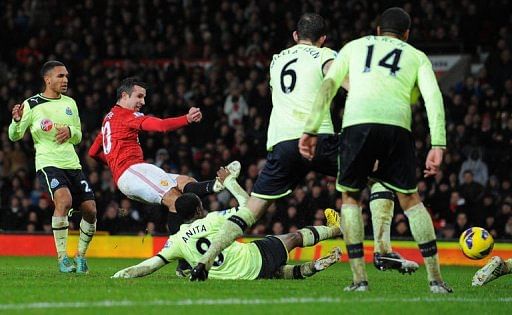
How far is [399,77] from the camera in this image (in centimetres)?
905

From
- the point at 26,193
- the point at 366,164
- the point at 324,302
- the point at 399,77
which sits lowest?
the point at 26,193

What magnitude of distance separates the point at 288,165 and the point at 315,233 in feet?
6.01

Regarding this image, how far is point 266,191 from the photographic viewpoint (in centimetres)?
1007

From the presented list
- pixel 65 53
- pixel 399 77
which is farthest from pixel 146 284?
pixel 65 53

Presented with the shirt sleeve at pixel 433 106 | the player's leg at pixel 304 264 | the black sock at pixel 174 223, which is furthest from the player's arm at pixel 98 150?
the shirt sleeve at pixel 433 106

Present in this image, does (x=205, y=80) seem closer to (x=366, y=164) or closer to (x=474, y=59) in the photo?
(x=474, y=59)

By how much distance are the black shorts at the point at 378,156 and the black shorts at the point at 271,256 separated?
204cm

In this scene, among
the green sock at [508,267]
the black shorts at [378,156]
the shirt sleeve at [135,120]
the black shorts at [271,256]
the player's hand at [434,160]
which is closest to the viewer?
the player's hand at [434,160]

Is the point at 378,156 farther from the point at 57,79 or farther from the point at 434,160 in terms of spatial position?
the point at 57,79

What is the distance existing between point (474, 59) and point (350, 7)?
130 inches

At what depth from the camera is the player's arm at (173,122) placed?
442 inches

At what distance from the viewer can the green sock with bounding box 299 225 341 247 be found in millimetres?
11492

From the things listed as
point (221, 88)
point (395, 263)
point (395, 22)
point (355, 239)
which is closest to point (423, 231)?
point (355, 239)

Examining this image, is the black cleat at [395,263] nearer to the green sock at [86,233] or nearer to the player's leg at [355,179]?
the player's leg at [355,179]
